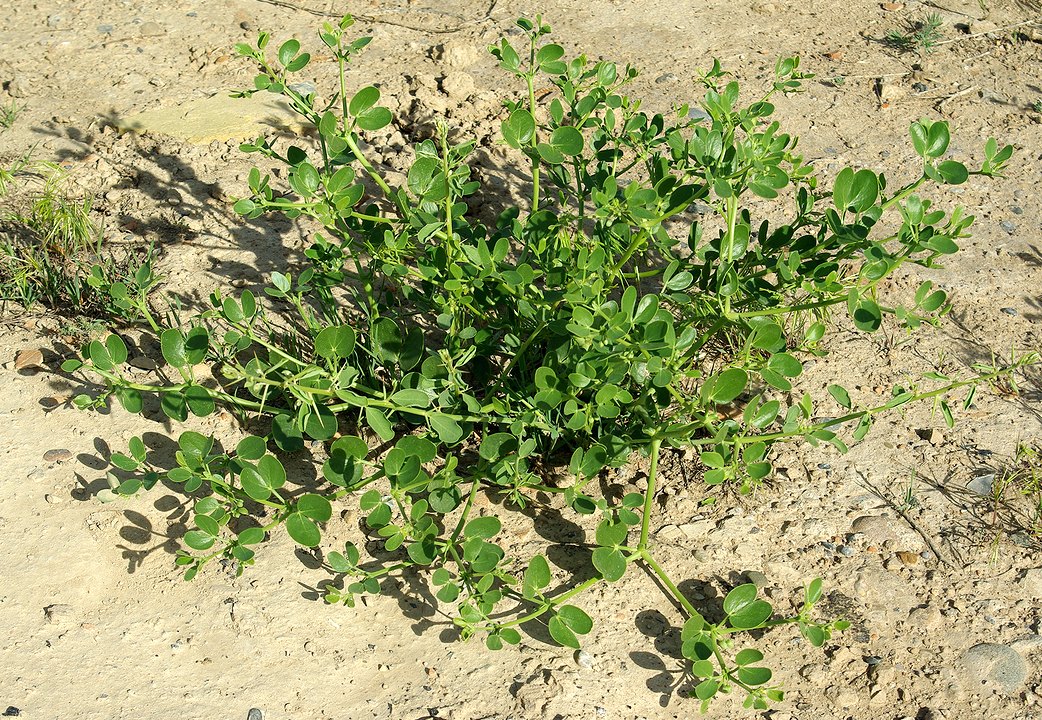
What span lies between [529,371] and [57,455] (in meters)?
1.25

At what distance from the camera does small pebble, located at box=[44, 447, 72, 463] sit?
2.67 meters

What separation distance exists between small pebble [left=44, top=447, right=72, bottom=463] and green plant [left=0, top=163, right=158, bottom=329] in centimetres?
42

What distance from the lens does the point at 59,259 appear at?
10.5ft

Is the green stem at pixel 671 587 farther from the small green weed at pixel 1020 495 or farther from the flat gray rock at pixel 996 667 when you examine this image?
the small green weed at pixel 1020 495

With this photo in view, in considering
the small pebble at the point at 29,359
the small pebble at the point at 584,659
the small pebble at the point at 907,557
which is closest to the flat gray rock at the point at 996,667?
the small pebble at the point at 907,557

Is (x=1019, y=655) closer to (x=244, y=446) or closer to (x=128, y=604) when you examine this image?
(x=244, y=446)

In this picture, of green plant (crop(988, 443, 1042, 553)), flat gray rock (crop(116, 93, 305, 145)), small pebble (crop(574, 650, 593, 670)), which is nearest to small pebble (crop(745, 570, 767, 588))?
small pebble (crop(574, 650, 593, 670))

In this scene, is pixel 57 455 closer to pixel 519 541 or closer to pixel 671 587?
pixel 519 541

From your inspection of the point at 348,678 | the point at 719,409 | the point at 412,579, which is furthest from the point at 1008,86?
the point at 348,678

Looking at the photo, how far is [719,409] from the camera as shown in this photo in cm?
296

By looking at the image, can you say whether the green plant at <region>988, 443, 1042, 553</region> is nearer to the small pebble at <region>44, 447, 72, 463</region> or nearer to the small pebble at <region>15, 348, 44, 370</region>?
the small pebble at <region>44, 447, 72, 463</region>

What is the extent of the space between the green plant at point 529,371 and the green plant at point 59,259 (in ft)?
1.74

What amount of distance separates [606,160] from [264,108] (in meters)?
1.63

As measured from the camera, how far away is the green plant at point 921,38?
4332 millimetres
